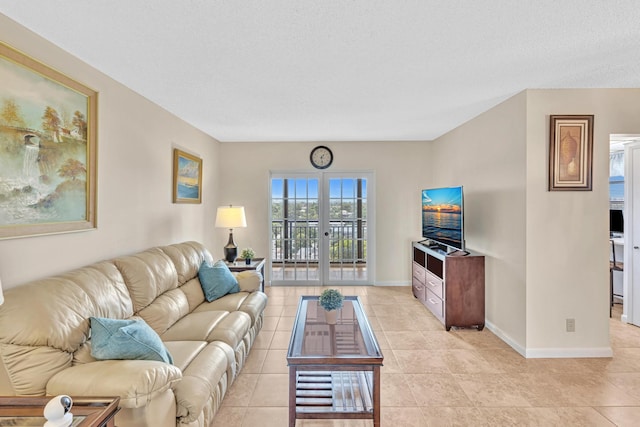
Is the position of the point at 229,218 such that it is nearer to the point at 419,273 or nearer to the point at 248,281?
the point at 248,281

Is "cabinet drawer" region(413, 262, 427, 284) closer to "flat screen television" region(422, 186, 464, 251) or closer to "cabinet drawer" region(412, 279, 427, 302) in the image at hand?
"cabinet drawer" region(412, 279, 427, 302)

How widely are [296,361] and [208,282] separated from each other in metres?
1.68

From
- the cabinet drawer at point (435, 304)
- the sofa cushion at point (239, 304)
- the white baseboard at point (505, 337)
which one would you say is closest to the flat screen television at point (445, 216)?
the cabinet drawer at point (435, 304)

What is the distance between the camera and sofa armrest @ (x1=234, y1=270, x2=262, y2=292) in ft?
11.3

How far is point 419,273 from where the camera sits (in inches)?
175

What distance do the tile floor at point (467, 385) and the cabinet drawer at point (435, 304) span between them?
0.27 m

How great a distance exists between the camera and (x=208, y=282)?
3.21m

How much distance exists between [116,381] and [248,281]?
6.65ft

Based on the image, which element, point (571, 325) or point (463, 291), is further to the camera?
point (463, 291)

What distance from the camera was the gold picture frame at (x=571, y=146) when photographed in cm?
285

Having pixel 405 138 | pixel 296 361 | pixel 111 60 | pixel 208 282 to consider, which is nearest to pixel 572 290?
pixel 296 361

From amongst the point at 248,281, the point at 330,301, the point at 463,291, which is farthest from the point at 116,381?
the point at 463,291

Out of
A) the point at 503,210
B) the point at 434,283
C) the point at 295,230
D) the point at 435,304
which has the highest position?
the point at 503,210

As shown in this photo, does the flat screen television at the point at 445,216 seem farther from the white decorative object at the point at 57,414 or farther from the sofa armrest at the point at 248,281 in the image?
the white decorative object at the point at 57,414
